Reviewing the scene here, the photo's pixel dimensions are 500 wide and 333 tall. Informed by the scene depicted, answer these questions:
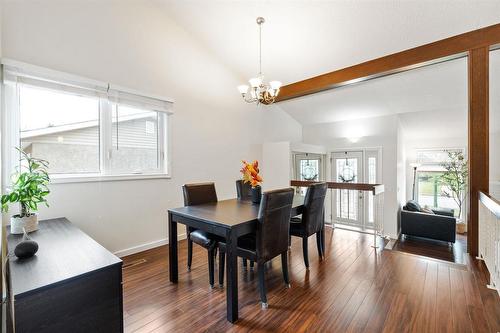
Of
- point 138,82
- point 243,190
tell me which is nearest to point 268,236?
point 243,190

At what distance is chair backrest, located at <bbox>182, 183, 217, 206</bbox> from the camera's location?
2734mm

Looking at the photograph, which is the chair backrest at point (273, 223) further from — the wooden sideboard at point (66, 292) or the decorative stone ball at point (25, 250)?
the decorative stone ball at point (25, 250)

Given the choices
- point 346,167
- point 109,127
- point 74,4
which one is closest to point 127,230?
point 109,127

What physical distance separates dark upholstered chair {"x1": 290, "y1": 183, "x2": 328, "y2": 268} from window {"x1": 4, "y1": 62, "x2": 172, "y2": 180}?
213 cm

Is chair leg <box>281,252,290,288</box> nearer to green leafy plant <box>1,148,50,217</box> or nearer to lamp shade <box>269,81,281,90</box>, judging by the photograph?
lamp shade <box>269,81,281,90</box>

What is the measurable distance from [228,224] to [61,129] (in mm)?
2344

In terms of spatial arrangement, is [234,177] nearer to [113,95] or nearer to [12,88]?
[113,95]

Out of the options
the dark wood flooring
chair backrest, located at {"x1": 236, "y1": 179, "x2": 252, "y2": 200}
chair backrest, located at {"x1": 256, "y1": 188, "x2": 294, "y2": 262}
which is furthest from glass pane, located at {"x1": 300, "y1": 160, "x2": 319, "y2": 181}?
chair backrest, located at {"x1": 256, "y1": 188, "x2": 294, "y2": 262}

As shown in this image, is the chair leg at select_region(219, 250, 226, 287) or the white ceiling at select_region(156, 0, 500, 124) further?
the white ceiling at select_region(156, 0, 500, 124)

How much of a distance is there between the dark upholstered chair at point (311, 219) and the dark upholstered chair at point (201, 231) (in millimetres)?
980

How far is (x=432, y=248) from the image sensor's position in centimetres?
504

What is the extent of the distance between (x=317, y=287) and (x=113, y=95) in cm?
324

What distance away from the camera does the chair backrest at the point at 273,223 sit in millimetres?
1962

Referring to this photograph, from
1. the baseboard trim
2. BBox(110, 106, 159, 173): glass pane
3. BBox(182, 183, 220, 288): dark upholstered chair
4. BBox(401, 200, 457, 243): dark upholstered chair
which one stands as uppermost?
BBox(110, 106, 159, 173): glass pane
